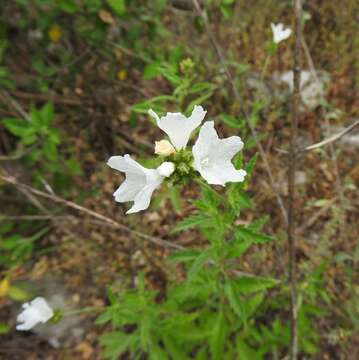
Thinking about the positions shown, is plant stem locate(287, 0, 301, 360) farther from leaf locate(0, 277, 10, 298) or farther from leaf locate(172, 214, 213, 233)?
leaf locate(0, 277, 10, 298)

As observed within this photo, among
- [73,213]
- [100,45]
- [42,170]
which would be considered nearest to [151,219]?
[73,213]

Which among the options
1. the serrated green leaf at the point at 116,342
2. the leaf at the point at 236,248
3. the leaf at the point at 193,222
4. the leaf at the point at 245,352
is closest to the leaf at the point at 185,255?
the leaf at the point at 236,248

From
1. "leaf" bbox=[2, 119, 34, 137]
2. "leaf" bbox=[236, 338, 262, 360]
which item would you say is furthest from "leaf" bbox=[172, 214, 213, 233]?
"leaf" bbox=[2, 119, 34, 137]

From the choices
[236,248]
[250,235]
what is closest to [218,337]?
[236,248]

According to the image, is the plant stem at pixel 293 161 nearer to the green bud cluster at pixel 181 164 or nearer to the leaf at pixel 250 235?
the leaf at pixel 250 235

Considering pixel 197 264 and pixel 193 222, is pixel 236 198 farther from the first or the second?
pixel 197 264
